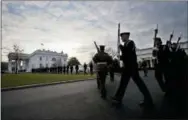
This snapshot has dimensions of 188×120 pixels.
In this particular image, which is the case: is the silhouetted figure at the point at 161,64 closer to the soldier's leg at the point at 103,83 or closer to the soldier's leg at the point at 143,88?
the soldier's leg at the point at 143,88

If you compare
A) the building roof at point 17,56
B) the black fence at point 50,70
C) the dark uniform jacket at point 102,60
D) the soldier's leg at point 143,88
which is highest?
the building roof at point 17,56

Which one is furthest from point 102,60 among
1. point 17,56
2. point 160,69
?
point 17,56

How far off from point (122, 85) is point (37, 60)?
858 mm

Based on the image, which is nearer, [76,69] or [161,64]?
[161,64]

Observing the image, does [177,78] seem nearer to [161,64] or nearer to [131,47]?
[161,64]

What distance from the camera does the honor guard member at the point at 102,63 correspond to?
1788mm

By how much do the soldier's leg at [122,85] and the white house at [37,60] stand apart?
56cm

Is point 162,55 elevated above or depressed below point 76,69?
above

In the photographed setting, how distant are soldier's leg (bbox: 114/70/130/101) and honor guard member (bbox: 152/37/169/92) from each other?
28 centimetres

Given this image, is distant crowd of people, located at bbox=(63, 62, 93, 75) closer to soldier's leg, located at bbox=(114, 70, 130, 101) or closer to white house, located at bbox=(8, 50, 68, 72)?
white house, located at bbox=(8, 50, 68, 72)

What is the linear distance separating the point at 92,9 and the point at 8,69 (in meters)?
1.06

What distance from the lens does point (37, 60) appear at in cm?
186

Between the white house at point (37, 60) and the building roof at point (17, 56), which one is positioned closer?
the white house at point (37, 60)

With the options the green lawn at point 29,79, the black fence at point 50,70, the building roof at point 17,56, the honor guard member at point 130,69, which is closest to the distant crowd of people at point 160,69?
the honor guard member at point 130,69
